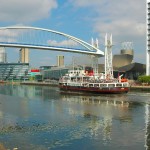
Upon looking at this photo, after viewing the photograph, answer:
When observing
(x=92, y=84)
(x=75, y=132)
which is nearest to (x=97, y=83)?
(x=92, y=84)

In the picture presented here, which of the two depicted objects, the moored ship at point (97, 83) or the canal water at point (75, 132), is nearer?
the canal water at point (75, 132)

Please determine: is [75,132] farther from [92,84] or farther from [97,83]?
[92,84]

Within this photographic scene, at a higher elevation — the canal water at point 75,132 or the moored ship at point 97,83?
the moored ship at point 97,83

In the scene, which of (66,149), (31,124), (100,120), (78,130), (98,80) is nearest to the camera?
(66,149)

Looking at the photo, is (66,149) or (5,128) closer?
(66,149)

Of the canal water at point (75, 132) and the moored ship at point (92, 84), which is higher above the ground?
the moored ship at point (92, 84)

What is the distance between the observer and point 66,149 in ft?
78.1

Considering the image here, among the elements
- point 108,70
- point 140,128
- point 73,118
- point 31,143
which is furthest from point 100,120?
point 108,70

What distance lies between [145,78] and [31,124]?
85781 mm

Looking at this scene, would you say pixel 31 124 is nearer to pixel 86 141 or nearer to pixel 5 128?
pixel 5 128

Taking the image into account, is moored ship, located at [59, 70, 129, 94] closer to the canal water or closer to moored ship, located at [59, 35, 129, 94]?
moored ship, located at [59, 35, 129, 94]

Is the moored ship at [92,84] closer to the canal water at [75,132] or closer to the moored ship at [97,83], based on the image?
the moored ship at [97,83]

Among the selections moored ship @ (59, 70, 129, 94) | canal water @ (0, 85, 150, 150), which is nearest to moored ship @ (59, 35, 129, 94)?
moored ship @ (59, 70, 129, 94)

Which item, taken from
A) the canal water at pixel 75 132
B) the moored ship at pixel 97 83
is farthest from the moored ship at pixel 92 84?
the canal water at pixel 75 132
